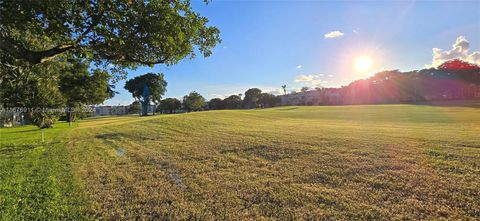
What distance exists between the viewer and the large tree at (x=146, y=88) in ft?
231

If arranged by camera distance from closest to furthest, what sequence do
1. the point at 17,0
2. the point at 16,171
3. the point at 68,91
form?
the point at 17,0 < the point at 16,171 < the point at 68,91

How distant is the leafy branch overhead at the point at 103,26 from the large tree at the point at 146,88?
64.6 meters

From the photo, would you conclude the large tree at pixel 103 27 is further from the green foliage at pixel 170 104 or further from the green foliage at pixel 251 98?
the green foliage at pixel 251 98

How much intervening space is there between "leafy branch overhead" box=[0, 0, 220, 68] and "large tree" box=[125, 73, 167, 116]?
212 feet

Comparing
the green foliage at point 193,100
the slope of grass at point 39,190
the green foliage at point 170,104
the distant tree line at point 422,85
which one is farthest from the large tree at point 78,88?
the distant tree line at point 422,85

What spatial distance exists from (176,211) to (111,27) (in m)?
4.58

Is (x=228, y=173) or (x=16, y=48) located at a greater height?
(x=16, y=48)

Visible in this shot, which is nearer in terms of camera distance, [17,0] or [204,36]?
[17,0]

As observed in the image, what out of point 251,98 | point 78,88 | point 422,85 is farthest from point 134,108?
point 422,85

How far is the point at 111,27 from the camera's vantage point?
652cm

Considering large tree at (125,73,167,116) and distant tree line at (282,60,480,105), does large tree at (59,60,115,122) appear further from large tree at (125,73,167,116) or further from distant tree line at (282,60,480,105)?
distant tree line at (282,60,480,105)

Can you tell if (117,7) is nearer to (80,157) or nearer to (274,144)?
(80,157)

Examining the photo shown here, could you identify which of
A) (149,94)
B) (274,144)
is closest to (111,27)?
(274,144)

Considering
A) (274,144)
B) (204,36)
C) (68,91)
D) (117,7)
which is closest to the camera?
(117,7)
